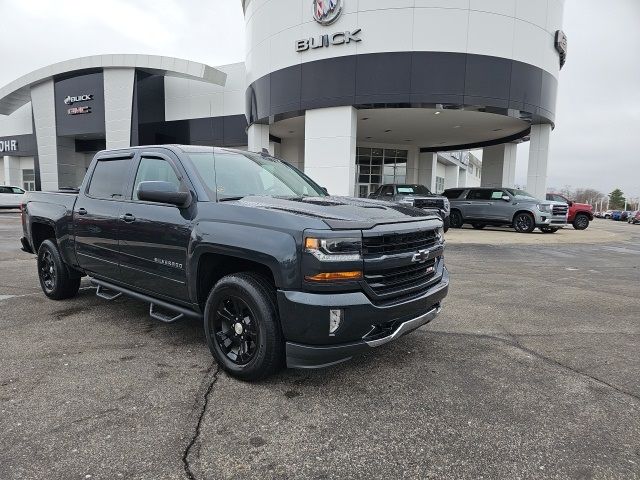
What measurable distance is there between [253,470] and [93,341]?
2.67m

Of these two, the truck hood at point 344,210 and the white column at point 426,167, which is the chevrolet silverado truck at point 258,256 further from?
the white column at point 426,167

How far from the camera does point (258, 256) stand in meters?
3.19

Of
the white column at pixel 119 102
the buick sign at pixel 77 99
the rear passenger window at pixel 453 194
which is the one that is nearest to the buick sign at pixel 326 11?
the rear passenger window at pixel 453 194

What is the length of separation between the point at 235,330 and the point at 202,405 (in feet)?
2.02

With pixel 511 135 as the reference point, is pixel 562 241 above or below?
below

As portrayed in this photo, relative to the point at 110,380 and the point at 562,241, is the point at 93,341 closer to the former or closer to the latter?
the point at 110,380

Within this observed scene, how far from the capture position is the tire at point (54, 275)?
18.3 ft

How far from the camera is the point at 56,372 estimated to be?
358cm

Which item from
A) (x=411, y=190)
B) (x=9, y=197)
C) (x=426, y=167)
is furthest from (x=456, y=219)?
(x=9, y=197)

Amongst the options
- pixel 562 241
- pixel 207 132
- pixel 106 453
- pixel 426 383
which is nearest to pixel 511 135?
pixel 562 241

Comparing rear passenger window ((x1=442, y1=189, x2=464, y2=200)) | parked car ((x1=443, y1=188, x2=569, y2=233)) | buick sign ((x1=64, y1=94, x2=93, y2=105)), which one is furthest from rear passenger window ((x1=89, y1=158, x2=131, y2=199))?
buick sign ((x1=64, y1=94, x2=93, y2=105))

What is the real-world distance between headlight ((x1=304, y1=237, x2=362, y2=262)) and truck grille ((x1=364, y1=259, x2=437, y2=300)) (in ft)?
0.64

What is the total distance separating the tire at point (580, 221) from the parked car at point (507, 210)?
3650 mm

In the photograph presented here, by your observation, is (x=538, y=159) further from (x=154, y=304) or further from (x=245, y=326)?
(x=245, y=326)
